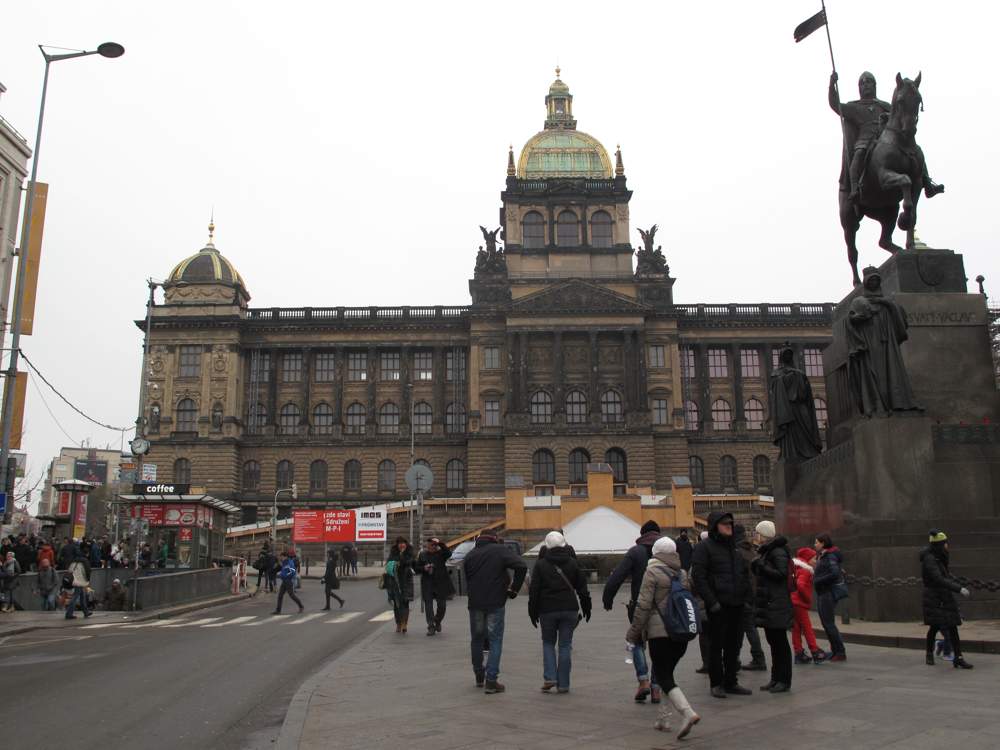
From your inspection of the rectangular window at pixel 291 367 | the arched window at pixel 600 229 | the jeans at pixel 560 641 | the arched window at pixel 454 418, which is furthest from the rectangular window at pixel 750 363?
the jeans at pixel 560 641

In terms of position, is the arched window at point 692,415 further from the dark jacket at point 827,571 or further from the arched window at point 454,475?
the dark jacket at point 827,571

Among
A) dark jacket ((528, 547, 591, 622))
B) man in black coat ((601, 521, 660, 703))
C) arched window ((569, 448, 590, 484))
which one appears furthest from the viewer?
arched window ((569, 448, 590, 484))

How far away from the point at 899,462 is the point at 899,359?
5.66 feet

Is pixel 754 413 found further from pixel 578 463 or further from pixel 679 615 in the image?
pixel 679 615

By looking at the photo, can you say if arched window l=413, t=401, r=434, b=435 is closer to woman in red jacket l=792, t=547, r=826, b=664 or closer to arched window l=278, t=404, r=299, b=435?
arched window l=278, t=404, r=299, b=435

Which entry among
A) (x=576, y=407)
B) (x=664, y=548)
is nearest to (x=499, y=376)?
(x=576, y=407)

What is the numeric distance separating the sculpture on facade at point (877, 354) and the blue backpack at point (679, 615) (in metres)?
7.86

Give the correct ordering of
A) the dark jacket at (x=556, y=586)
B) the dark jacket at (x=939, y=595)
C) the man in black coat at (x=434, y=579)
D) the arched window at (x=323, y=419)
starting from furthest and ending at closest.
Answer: the arched window at (x=323, y=419) < the man in black coat at (x=434, y=579) < the dark jacket at (x=939, y=595) < the dark jacket at (x=556, y=586)

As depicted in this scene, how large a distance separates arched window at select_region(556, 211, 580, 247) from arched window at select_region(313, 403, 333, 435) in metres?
22.3

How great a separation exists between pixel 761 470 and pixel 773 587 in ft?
206

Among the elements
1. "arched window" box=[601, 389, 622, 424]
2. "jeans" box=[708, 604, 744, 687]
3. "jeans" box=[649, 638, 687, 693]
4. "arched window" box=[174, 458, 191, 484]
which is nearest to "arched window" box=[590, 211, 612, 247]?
"arched window" box=[601, 389, 622, 424]

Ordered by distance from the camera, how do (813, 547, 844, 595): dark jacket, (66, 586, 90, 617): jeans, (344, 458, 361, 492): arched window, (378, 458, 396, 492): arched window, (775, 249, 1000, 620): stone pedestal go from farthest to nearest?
(344, 458, 361, 492): arched window < (378, 458, 396, 492): arched window < (66, 586, 90, 617): jeans < (775, 249, 1000, 620): stone pedestal < (813, 547, 844, 595): dark jacket

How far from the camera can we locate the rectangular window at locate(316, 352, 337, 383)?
73312 millimetres

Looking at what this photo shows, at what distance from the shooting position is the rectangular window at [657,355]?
229 ft
